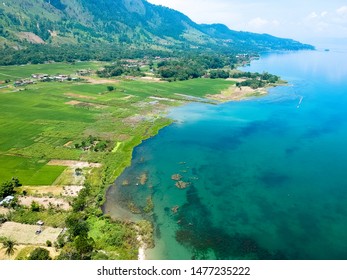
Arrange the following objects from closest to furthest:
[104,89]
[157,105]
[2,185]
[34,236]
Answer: [34,236] → [2,185] → [157,105] → [104,89]

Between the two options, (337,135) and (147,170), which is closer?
(147,170)

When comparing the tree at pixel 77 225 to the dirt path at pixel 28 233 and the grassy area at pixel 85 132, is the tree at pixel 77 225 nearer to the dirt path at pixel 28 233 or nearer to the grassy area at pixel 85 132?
the grassy area at pixel 85 132

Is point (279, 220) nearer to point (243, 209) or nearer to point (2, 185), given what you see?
point (243, 209)

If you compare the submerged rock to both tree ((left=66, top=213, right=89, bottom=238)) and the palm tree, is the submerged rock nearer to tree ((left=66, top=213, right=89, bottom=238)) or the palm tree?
tree ((left=66, top=213, right=89, bottom=238))

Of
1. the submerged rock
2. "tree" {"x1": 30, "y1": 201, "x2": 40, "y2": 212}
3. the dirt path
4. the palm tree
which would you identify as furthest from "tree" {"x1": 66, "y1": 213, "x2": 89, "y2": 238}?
the submerged rock

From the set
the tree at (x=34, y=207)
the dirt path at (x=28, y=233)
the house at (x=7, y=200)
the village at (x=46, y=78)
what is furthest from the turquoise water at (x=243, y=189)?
the village at (x=46, y=78)

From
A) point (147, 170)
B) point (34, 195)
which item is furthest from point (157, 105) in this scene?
point (34, 195)
